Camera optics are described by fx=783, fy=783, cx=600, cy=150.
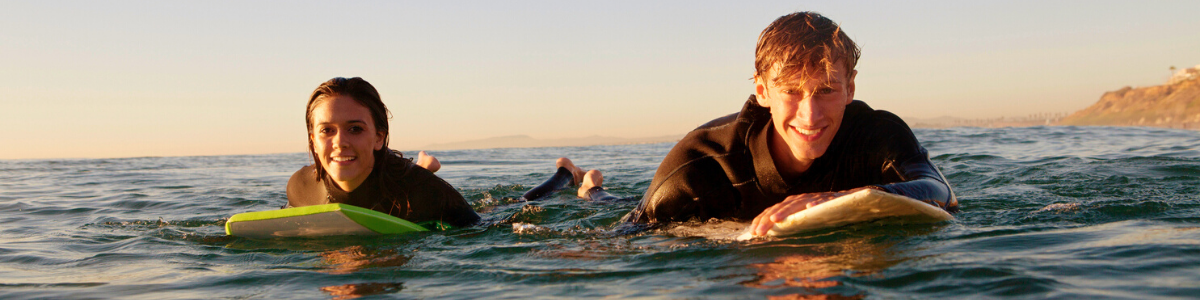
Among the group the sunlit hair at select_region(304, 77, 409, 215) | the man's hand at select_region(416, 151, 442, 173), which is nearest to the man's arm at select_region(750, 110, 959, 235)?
the sunlit hair at select_region(304, 77, 409, 215)

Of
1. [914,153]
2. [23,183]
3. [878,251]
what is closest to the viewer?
[878,251]

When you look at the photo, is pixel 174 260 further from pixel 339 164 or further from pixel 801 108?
pixel 801 108

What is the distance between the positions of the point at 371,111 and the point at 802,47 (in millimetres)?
2783

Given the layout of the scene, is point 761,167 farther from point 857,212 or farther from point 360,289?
point 360,289

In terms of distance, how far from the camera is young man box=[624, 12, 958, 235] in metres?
3.82

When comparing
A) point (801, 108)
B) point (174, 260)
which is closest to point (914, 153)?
point (801, 108)

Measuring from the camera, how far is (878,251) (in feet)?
11.1

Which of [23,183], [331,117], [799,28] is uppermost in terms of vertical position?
[799,28]

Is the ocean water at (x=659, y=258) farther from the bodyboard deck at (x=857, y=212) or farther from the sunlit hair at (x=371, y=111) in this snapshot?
the sunlit hair at (x=371, y=111)

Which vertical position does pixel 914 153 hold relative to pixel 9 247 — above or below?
above

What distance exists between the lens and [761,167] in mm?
4281

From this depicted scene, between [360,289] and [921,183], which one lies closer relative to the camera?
[360,289]

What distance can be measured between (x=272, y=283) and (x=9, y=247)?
2.82 meters

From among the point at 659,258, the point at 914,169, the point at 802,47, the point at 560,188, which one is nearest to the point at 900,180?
the point at 914,169
